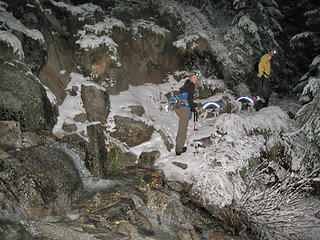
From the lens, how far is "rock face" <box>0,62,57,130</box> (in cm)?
508

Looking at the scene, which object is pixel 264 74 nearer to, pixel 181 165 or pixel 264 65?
pixel 264 65

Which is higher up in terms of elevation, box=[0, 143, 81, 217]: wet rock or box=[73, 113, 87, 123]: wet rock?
box=[73, 113, 87, 123]: wet rock

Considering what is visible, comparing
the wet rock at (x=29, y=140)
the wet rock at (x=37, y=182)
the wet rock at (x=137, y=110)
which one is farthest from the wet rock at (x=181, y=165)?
the wet rock at (x=29, y=140)

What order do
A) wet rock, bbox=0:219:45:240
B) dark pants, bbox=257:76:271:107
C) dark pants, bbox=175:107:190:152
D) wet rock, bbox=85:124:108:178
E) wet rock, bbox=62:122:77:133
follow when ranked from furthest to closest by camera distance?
dark pants, bbox=257:76:271:107, wet rock, bbox=62:122:77:133, dark pants, bbox=175:107:190:152, wet rock, bbox=85:124:108:178, wet rock, bbox=0:219:45:240

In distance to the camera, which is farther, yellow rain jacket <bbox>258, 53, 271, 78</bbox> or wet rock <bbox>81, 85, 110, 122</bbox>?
yellow rain jacket <bbox>258, 53, 271, 78</bbox>

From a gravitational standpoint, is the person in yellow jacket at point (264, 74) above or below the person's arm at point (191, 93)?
above

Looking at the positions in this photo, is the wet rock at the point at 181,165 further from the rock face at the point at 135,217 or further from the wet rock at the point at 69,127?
the wet rock at the point at 69,127

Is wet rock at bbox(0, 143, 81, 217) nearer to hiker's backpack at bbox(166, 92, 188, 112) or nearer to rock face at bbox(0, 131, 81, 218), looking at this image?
rock face at bbox(0, 131, 81, 218)

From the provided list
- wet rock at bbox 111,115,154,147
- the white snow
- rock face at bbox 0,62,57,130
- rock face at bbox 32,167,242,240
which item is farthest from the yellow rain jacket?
the white snow

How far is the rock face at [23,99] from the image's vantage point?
Answer: 508 cm

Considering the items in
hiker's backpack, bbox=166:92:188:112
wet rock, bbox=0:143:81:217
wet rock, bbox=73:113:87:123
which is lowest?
wet rock, bbox=0:143:81:217

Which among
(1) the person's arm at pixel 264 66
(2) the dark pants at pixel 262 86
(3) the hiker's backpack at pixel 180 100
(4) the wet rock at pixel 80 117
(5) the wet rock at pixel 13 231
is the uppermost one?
(1) the person's arm at pixel 264 66

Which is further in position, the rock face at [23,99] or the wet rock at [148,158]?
the wet rock at [148,158]

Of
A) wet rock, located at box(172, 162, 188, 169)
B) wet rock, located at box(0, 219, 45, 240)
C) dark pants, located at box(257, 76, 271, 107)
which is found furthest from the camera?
dark pants, located at box(257, 76, 271, 107)
